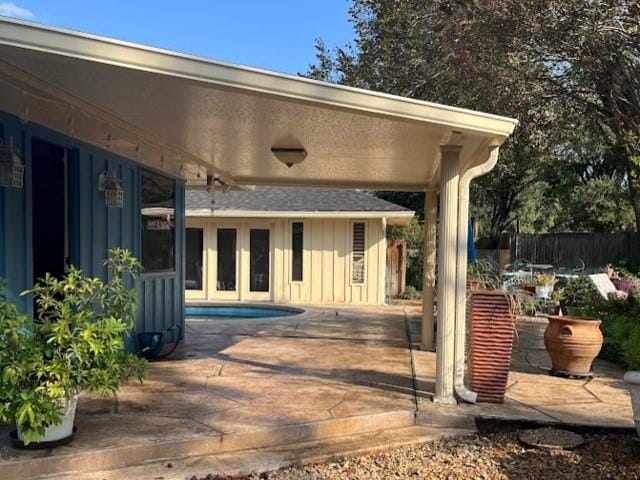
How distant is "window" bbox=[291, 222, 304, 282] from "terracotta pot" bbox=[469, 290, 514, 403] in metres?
10.1

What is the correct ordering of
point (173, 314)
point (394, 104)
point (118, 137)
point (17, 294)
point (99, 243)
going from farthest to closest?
point (173, 314) → point (99, 243) → point (118, 137) → point (17, 294) → point (394, 104)

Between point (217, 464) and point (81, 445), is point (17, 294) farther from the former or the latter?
point (217, 464)

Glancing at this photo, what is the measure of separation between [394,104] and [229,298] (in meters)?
11.5

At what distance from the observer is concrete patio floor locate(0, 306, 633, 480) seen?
3.94m

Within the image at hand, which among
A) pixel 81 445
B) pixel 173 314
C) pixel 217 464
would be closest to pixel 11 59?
pixel 81 445

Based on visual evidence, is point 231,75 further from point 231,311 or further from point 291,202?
point 291,202

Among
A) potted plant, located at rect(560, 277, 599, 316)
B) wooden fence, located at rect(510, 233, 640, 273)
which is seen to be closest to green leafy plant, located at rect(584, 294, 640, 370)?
potted plant, located at rect(560, 277, 599, 316)

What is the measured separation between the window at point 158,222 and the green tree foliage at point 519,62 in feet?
17.0

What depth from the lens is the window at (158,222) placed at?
7.45 meters

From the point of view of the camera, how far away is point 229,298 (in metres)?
15.1

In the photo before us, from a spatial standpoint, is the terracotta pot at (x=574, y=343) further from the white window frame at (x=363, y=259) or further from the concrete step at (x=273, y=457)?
the white window frame at (x=363, y=259)

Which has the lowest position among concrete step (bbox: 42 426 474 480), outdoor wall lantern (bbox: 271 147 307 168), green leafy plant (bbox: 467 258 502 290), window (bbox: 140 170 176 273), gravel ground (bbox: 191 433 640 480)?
gravel ground (bbox: 191 433 640 480)

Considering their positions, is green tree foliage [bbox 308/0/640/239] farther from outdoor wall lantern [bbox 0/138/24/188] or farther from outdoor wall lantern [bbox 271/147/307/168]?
outdoor wall lantern [bbox 0/138/24/188]

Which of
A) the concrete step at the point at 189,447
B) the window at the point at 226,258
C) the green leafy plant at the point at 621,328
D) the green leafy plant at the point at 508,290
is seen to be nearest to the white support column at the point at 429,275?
the green leafy plant at the point at 508,290
